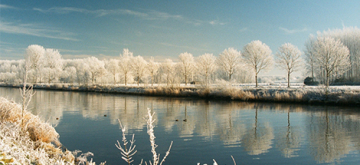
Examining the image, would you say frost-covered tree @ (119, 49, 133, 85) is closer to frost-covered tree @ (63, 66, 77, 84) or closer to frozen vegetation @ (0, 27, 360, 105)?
frozen vegetation @ (0, 27, 360, 105)

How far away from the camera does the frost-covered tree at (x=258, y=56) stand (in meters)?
41.4

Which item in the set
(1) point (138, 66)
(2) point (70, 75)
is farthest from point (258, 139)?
(2) point (70, 75)

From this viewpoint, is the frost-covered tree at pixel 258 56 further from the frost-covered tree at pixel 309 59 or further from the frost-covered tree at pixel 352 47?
the frost-covered tree at pixel 352 47

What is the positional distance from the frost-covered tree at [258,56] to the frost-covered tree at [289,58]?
164 centimetres

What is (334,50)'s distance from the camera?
35.8 m

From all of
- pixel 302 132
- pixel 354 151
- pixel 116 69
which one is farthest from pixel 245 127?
pixel 116 69

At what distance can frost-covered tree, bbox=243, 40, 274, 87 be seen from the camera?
4138 cm

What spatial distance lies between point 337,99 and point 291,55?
20.6 meters

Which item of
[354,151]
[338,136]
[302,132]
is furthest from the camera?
[302,132]

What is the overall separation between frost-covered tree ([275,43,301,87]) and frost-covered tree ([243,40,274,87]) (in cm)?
164

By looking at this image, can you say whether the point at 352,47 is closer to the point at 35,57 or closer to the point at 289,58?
the point at 289,58

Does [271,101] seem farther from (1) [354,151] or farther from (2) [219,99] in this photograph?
(1) [354,151]

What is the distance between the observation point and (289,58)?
4009cm

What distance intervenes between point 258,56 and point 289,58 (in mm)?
5071
